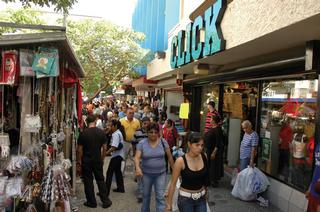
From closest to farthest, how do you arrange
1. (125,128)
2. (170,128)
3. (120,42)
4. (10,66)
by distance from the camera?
(10,66) < (125,128) < (170,128) < (120,42)

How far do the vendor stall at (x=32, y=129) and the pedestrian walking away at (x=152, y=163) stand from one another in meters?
1.14

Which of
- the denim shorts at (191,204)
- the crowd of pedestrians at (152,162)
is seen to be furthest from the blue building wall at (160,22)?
the denim shorts at (191,204)

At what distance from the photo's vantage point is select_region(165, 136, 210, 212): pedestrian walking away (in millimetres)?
3965

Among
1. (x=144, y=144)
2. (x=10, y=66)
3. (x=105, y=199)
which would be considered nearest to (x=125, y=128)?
(x=105, y=199)

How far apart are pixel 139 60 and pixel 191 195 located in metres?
14.2

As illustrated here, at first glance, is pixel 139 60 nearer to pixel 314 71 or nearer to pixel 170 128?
pixel 170 128

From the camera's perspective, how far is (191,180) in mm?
3963

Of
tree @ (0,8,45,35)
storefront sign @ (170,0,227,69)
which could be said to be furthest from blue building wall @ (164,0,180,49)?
tree @ (0,8,45,35)

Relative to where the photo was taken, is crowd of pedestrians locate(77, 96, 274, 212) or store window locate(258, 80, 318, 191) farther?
store window locate(258, 80, 318, 191)

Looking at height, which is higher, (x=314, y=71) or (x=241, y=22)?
(x=241, y=22)

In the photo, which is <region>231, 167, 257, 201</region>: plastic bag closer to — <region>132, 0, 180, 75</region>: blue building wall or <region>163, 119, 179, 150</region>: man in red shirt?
<region>163, 119, 179, 150</region>: man in red shirt

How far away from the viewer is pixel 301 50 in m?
5.51

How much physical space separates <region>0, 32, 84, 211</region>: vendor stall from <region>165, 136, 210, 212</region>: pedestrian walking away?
Answer: 57.9 inches

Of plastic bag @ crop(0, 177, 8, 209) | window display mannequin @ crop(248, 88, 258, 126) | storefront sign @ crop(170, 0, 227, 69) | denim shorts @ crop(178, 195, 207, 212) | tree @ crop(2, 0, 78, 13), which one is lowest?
denim shorts @ crop(178, 195, 207, 212)
